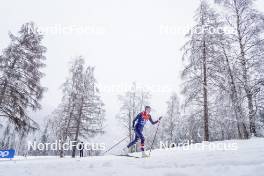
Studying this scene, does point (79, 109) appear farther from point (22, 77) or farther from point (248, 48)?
point (248, 48)

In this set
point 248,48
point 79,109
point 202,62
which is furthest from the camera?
point 79,109

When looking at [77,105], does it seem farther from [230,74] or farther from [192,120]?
[230,74]

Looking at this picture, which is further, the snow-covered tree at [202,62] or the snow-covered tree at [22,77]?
the snow-covered tree at [202,62]

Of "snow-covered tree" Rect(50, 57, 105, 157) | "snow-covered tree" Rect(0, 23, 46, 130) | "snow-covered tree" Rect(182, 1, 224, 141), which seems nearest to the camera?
"snow-covered tree" Rect(0, 23, 46, 130)

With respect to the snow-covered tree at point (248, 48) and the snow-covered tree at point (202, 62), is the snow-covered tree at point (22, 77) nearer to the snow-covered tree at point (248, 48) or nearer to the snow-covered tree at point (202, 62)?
the snow-covered tree at point (202, 62)

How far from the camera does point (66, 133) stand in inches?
836

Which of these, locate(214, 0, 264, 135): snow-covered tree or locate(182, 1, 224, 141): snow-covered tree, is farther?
locate(182, 1, 224, 141): snow-covered tree

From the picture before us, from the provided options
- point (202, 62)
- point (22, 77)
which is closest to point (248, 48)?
point (202, 62)

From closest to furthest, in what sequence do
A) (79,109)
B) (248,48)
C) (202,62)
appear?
1. (248,48)
2. (202,62)
3. (79,109)

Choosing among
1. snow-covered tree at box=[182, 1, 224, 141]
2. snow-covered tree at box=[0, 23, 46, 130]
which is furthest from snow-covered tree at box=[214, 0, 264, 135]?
snow-covered tree at box=[0, 23, 46, 130]

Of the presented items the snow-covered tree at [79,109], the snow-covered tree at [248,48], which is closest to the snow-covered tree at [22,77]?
the snow-covered tree at [79,109]

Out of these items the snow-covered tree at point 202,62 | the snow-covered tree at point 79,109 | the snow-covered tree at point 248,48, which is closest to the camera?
the snow-covered tree at point 248,48

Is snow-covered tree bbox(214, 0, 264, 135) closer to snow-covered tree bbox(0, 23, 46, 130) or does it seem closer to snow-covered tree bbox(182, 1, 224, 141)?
snow-covered tree bbox(182, 1, 224, 141)

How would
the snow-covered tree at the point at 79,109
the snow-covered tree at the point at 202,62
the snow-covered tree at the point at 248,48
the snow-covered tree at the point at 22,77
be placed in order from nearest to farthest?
the snow-covered tree at the point at 248,48 → the snow-covered tree at the point at 22,77 → the snow-covered tree at the point at 202,62 → the snow-covered tree at the point at 79,109
